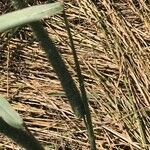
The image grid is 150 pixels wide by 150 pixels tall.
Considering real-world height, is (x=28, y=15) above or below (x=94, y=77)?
below

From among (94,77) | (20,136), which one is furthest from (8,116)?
(94,77)

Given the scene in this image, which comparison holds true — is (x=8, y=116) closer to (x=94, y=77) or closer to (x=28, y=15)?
(x=28, y=15)

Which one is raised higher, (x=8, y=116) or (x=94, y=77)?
(x=94, y=77)

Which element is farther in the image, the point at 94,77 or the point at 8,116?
the point at 94,77

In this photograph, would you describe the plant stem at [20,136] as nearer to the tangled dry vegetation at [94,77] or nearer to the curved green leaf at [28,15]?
the curved green leaf at [28,15]

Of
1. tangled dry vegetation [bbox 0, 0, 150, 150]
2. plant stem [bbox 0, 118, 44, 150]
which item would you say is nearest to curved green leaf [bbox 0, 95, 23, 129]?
plant stem [bbox 0, 118, 44, 150]
